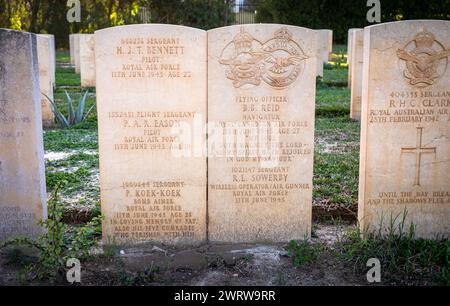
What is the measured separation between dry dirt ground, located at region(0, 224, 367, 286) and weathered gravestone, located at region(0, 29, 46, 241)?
0.43 m

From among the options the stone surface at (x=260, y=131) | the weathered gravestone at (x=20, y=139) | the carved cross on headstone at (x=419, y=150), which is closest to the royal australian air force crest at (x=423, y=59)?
the carved cross on headstone at (x=419, y=150)

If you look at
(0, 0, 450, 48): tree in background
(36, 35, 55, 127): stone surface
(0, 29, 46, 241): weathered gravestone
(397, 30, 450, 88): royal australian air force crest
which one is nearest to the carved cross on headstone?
(397, 30, 450, 88): royal australian air force crest

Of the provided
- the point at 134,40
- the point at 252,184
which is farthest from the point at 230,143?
the point at 134,40

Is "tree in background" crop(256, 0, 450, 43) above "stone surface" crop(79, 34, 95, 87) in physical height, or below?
above

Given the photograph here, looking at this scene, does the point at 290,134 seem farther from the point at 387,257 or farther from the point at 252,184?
the point at 387,257

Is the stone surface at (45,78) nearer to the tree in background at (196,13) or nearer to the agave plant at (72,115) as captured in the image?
the agave plant at (72,115)

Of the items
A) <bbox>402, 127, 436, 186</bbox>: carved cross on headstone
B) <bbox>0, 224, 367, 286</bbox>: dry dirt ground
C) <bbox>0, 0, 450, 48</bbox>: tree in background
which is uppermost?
<bbox>0, 0, 450, 48</bbox>: tree in background

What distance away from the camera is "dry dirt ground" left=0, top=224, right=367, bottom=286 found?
397 centimetres

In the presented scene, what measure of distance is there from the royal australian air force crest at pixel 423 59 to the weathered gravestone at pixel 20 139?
3.08m

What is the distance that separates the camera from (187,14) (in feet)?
90.2

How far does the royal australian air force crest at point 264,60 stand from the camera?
4523 mm

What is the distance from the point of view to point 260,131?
4633mm

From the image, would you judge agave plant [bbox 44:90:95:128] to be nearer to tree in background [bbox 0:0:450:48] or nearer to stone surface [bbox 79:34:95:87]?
stone surface [bbox 79:34:95:87]

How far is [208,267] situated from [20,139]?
1.89 m
